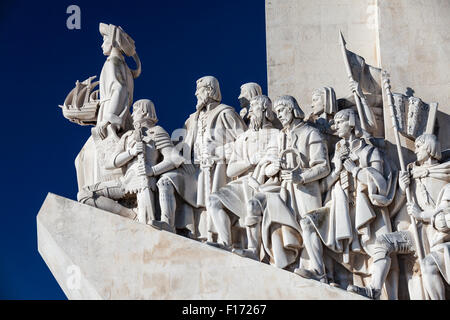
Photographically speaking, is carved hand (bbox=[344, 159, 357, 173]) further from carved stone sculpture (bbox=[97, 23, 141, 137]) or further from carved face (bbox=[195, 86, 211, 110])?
carved stone sculpture (bbox=[97, 23, 141, 137])

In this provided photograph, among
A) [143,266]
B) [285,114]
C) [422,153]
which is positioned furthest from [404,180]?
[143,266]

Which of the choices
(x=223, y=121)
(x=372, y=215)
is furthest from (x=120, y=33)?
(x=372, y=215)

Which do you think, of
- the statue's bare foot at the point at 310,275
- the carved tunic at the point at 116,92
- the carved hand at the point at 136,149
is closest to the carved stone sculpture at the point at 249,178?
the statue's bare foot at the point at 310,275

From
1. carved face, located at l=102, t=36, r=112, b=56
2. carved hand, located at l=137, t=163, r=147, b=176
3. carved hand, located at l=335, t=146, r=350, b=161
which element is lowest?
carved hand, located at l=137, t=163, r=147, b=176

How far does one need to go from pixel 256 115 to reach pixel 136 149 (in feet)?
4.09

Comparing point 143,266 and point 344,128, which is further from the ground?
point 344,128

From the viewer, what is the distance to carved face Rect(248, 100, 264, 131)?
12.1 metres

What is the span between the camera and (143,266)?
11.5m

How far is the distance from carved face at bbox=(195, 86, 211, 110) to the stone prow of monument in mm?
1589

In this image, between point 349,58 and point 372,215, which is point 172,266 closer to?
point 372,215

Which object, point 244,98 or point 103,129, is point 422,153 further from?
point 103,129

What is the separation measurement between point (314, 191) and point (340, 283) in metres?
0.90

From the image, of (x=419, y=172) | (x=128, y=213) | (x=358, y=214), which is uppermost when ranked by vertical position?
(x=419, y=172)

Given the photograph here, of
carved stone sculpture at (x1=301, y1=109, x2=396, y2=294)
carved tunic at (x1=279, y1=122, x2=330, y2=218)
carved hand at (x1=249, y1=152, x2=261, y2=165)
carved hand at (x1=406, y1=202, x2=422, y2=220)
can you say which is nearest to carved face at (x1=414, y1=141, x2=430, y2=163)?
carved stone sculpture at (x1=301, y1=109, x2=396, y2=294)
